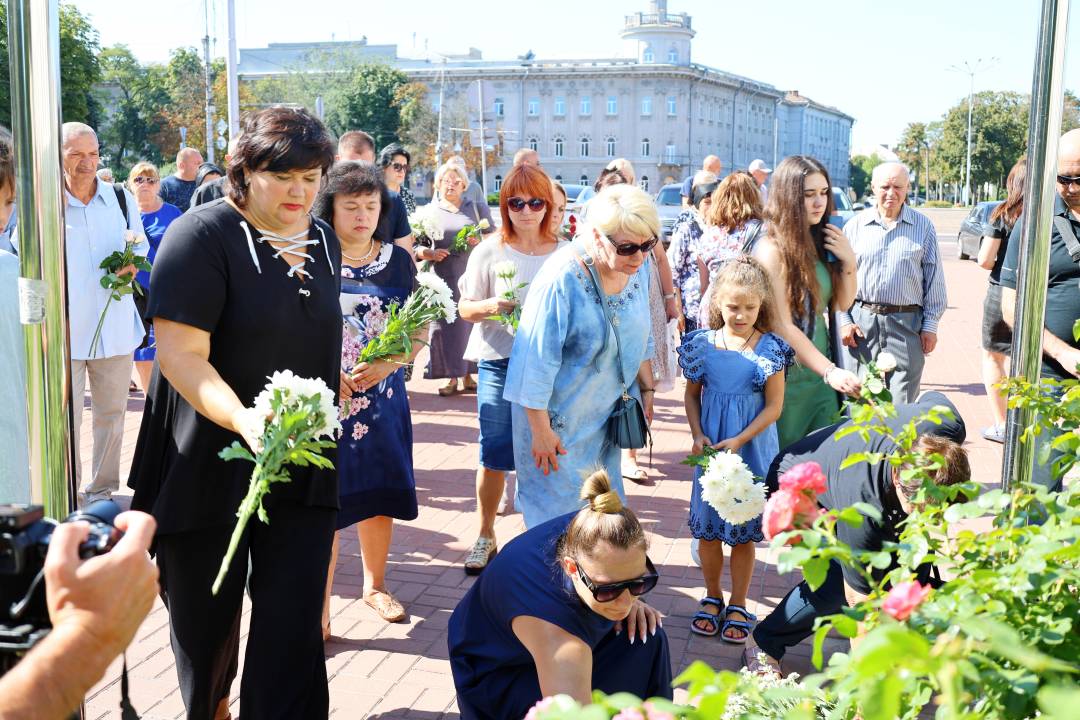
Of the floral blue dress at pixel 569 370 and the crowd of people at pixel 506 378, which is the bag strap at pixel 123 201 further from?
the floral blue dress at pixel 569 370

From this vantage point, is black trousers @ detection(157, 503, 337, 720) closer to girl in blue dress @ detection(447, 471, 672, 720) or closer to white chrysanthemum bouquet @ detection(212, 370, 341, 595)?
girl in blue dress @ detection(447, 471, 672, 720)

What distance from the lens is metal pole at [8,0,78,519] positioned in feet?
7.85

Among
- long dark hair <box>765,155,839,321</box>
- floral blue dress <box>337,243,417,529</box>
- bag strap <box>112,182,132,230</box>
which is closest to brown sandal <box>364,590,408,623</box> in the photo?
floral blue dress <box>337,243,417,529</box>

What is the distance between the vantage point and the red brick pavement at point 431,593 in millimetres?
4082

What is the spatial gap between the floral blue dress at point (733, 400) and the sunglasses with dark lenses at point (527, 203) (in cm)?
118

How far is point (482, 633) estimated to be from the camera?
341 centimetres

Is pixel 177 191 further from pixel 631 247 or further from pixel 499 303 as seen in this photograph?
pixel 631 247

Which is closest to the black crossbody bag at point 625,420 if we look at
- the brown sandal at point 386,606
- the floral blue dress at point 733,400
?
the floral blue dress at point 733,400

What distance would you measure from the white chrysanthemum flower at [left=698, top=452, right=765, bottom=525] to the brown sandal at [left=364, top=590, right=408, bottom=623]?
5.05ft

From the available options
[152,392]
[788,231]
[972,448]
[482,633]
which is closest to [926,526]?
[482,633]

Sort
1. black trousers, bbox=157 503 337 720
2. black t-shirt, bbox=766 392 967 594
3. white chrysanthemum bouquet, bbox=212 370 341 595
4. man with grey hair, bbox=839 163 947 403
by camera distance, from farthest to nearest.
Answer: man with grey hair, bbox=839 163 947 403 < black t-shirt, bbox=766 392 967 594 < black trousers, bbox=157 503 337 720 < white chrysanthemum bouquet, bbox=212 370 341 595

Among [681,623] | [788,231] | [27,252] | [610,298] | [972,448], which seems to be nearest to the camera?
[27,252]

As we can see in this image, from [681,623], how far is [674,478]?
8.33 feet

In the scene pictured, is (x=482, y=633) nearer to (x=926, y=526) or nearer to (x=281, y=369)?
(x=281, y=369)
